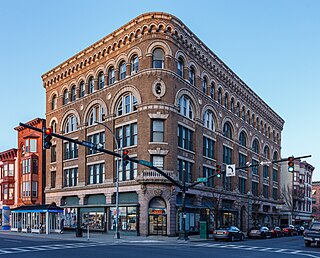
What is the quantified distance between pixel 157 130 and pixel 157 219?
355 inches

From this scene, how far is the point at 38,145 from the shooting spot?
63250 millimetres

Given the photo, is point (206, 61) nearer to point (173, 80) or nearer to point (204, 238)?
point (173, 80)

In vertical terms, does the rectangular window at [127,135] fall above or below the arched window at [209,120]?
below

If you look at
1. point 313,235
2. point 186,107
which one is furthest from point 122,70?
point 313,235

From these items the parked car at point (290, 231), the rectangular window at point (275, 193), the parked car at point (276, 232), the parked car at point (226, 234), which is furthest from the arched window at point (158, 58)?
the rectangular window at point (275, 193)

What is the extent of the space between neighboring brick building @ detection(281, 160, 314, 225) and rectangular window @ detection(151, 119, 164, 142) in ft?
152

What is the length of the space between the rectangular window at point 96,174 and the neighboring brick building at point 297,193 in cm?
4484

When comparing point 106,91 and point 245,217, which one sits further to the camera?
point 245,217

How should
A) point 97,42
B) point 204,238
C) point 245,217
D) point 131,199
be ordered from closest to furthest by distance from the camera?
point 204,238 → point 131,199 → point 97,42 → point 245,217

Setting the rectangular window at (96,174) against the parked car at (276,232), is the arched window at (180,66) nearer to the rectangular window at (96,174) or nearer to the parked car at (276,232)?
the rectangular window at (96,174)

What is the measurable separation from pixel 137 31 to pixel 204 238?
74.4 ft

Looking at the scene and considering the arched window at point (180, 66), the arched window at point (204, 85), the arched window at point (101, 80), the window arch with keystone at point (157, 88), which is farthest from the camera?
the arched window at point (204, 85)

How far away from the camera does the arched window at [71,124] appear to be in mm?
53616

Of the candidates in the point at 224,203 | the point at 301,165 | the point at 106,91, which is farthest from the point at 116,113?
the point at 301,165
